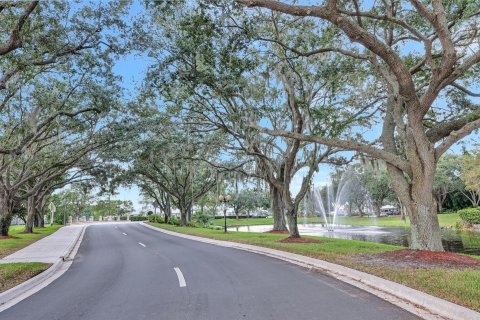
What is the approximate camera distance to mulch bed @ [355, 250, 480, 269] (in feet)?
32.3

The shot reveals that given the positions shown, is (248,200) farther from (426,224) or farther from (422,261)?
(422,261)

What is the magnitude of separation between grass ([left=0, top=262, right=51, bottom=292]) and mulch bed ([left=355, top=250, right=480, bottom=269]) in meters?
10.1

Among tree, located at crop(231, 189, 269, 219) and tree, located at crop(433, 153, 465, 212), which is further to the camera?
tree, located at crop(231, 189, 269, 219)

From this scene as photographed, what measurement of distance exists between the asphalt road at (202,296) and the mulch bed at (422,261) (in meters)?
2.56

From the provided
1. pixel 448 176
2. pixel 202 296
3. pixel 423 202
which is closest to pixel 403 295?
pixel 202 296

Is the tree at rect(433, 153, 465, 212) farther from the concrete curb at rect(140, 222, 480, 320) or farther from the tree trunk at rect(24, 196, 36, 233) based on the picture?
the tree trunk at rect(24, 196, 36, 233)

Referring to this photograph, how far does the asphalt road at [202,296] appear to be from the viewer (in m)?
6.00

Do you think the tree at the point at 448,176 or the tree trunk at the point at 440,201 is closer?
the tree at the point at 448,176

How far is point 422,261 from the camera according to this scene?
34.1 feet

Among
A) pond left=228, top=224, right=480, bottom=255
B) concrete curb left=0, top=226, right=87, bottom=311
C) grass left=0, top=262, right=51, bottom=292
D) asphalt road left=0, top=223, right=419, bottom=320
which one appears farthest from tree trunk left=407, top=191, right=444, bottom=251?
grass left=0, top=262, right=51, bottom=292

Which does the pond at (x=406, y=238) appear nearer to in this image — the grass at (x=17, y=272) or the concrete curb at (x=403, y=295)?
the concrete curb at (x=403, y=295)

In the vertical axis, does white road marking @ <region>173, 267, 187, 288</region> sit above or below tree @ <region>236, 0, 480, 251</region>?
below

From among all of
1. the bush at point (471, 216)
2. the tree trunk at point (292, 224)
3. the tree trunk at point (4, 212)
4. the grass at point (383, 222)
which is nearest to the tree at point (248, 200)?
the grass at point (383, 222)

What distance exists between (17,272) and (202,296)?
6.89 m
